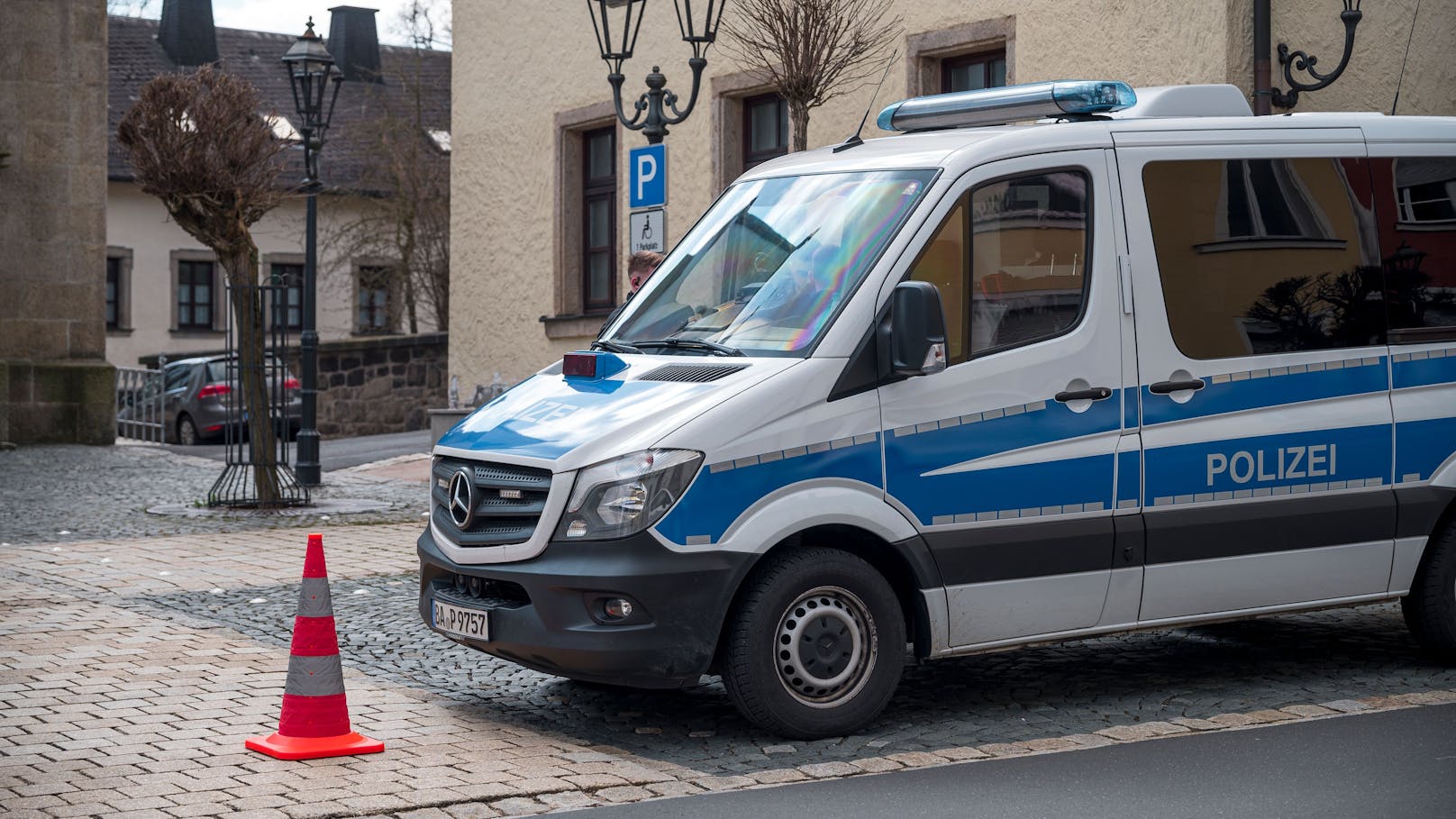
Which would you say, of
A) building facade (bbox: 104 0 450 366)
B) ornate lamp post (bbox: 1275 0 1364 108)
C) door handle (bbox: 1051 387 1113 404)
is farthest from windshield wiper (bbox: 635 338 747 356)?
building facade (bbox: 104 0 450 366)

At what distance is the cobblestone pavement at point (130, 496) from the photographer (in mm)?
14523

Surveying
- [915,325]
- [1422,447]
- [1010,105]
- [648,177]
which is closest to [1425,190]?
[1422,447]

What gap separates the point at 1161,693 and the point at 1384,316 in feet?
5.91

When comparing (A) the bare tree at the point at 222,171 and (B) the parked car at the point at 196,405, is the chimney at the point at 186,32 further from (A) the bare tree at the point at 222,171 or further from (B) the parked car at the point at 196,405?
(A) the bare tree at the point at 222,171

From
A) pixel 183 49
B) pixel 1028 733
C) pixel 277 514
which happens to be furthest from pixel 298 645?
pixel 183 49

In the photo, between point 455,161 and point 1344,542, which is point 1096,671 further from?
point 455,161

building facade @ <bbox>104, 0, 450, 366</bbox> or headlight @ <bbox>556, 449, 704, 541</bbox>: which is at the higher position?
building facade @ <bbox>104, 0, 450, 366</bbox>

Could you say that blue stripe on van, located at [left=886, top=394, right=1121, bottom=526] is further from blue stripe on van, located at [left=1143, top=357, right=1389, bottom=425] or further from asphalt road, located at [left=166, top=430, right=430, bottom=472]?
asphalt road, located at [left=166, top=430, right=430, bottom=472]

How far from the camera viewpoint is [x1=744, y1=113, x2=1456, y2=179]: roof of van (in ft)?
23.5

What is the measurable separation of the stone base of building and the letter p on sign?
14379 millimetres

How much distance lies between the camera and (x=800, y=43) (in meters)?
12.2

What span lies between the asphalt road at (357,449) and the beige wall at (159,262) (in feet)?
59.3

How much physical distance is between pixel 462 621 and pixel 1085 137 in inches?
117

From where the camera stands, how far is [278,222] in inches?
1919
